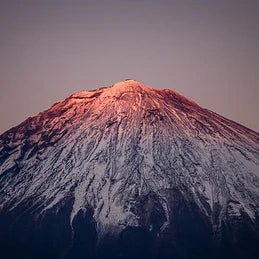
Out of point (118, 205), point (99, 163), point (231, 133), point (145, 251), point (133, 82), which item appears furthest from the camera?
point (133, 82)

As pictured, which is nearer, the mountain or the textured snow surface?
the mountain

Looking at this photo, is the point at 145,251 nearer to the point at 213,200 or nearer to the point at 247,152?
the point at 213,200

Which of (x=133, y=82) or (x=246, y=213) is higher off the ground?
(x=133, y=82)

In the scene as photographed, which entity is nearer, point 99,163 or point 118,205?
point 118,205

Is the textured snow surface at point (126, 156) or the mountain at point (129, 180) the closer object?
the mountain at point (129, 180)

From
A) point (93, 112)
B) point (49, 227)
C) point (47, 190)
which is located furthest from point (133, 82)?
point (49, 227)
